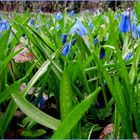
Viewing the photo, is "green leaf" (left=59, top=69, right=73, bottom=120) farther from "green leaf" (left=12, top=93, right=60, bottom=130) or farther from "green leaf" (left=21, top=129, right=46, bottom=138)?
"green leaf" (left=21, top=129, right=46, bottom=138)

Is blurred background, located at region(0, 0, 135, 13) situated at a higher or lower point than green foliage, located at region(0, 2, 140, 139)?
lower

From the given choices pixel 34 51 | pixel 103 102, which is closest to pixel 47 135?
pixel 103 102

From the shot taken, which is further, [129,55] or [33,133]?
[129,55]

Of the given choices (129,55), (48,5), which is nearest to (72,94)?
(129,55)

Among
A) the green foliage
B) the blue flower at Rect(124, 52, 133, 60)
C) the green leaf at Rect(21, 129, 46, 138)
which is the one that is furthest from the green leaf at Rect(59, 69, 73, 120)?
the blue flower at Rect(124, 52, 133, 60)

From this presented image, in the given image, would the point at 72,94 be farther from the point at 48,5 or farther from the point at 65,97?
the point at 48,5

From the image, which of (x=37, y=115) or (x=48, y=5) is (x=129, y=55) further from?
(x=48, y=5)

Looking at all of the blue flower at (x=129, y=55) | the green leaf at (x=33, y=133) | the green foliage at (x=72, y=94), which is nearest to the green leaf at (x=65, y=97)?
the green foliage at (x=72, y=94)

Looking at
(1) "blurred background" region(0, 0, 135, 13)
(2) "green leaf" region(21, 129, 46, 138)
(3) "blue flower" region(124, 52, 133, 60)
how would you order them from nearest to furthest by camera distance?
(2) "green leaf" region(21, 129, 46, 138), (3) "blue flower" region(124, 52, 133, 60), (1) "blurred background" region(0, 0, 135, 13)

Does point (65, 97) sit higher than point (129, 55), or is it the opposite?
point (65, 97)

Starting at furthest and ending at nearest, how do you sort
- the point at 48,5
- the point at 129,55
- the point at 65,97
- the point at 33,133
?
the point at 48,5 → the point at 129,55 → the point at 33,133 → the point at 65,97

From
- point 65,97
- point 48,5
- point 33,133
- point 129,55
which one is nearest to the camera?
point 65,97

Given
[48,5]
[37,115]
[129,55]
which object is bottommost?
[48,5]

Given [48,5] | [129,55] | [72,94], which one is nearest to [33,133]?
[72,94]
